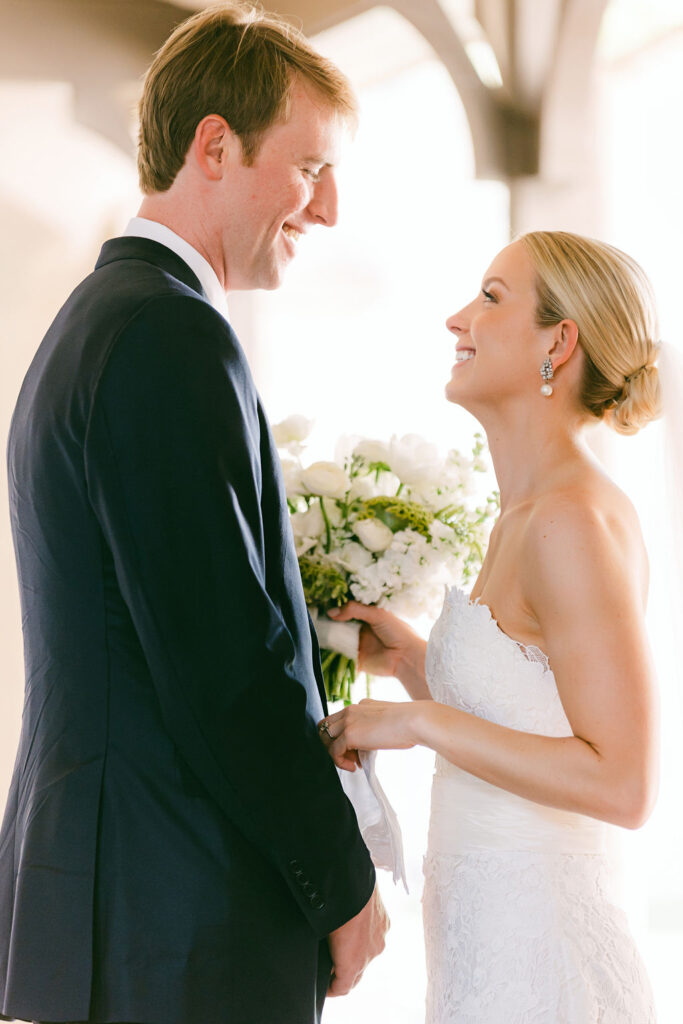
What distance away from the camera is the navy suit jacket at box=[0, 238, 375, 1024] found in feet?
4.40

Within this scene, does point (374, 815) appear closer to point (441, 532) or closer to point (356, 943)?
point (356, 943)

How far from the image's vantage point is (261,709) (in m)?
1.37

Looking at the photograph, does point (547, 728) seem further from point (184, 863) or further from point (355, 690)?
point (355, 690)

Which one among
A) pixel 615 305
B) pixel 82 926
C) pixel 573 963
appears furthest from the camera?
pixel 615 305

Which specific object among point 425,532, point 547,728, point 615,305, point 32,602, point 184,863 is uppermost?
point 615,305

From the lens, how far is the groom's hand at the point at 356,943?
5.01 ft

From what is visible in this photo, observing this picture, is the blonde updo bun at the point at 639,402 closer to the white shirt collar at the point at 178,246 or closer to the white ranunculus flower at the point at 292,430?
the white ranunculus flower at the point at 292,430

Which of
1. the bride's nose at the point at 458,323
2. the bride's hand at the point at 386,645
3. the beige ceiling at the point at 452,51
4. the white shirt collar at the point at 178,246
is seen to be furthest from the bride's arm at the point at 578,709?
the beige ceiling at the point at 452,51

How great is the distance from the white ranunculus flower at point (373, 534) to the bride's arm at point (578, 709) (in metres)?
0.37

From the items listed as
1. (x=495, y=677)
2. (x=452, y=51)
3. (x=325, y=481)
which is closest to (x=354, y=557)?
(x=325, y=481)

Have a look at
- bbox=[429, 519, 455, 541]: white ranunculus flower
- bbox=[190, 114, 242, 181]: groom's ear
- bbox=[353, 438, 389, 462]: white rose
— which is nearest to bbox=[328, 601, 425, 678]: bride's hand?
bbox=[429, 519, 455, 541]: white ranunculus flower

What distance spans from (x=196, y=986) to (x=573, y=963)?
0.70m

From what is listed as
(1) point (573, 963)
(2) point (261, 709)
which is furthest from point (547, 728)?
(2) point (261, 709)

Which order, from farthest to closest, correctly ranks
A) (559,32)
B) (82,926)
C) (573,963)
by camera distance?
1. (559,32)
2. (573,963)
3. (82,926)
